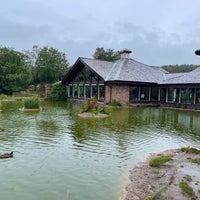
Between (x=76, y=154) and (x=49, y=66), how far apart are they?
3418cm

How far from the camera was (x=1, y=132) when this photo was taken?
9.56 meters

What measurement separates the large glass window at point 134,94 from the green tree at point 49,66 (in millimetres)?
20182

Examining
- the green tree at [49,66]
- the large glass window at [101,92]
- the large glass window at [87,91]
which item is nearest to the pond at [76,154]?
the large glass window at [101,92]

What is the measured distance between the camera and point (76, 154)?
694 cm

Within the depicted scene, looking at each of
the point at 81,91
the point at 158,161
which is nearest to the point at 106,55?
the point at 81,91

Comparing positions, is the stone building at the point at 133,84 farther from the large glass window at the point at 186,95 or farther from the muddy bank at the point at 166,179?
the muddy bank at the point at 166,179

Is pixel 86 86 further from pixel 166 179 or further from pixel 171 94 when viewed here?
pixel 166 179

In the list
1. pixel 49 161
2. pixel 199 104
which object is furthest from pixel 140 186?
pixel 199 104

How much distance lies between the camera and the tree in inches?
1690

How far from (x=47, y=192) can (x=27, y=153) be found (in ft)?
8.55

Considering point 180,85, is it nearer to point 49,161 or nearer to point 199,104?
point 199,104

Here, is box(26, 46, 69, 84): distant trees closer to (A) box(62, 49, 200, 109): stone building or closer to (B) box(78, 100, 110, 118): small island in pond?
(A) box(62, 49, 200, 109): stone building

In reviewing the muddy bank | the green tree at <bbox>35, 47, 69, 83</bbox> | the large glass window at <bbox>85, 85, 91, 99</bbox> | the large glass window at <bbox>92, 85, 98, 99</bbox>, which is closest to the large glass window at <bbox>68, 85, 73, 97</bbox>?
the large glass window at <bbox>85, 85, 91, 99</bbox>

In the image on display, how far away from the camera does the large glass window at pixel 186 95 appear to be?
20703mm
